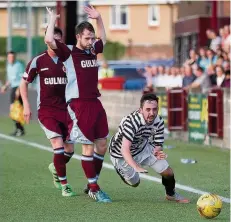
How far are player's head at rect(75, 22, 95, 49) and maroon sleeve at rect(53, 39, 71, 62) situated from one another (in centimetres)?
16

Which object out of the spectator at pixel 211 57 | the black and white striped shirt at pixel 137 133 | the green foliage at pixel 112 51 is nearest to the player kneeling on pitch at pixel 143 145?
the black and white striped shirt at pixel 137 133

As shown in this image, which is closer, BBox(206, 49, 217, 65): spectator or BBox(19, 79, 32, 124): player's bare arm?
BBox(19, 79, 32, 124): player's bare arm

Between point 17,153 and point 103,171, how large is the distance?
11.1 ft

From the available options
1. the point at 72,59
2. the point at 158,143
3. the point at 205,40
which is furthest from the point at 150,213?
the point at 205,40

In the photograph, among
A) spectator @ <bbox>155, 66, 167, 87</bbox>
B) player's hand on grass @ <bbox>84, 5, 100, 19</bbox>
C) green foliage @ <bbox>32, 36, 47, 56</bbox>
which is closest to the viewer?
player's hand on grass @ <bbox>84, 5, 100, 19</bbox>

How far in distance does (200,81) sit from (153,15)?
46.4m

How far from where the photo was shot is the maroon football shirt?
42.0 feet

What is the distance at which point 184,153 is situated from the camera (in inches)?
742

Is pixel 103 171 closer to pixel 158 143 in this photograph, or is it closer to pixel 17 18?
pixel 158 143

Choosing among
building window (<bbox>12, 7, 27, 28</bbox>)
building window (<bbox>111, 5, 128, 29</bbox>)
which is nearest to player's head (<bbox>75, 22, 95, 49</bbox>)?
building window (<bbox>12, 7, 27, 28</bbox>)

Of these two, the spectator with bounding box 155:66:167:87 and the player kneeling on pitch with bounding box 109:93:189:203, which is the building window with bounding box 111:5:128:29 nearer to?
the spectator with bounding box 155:66:167:87

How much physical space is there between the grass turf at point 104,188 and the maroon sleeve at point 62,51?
1.55 metres

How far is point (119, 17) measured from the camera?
230 feet

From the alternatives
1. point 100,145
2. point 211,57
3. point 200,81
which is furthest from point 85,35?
point 211,57
